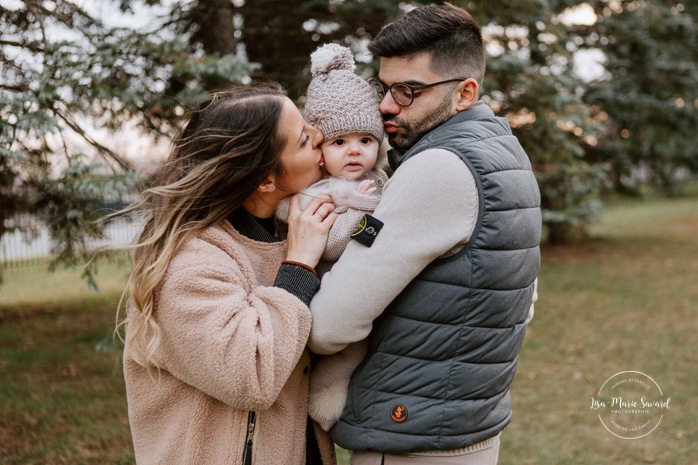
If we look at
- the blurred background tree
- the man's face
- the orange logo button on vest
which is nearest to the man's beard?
the man's face

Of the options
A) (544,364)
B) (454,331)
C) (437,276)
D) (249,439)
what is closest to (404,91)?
(437,276)

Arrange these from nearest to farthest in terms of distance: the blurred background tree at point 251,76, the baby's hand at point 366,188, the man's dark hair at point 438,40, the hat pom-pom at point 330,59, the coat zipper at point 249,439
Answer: the coat zipper at point 249,439
the man's dark hair at point 438,40
the baby's hand at point 366,188
the hat pom-pom at point 330,59
the blurred background tree at point 251,76

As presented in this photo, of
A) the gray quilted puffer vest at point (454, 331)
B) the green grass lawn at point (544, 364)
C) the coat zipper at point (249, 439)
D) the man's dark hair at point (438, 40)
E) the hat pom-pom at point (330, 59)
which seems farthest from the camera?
the green grass lawn at point (544, 364)

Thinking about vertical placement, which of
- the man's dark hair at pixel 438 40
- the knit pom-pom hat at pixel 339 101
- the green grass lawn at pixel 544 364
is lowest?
the green grass lawn at pixel 544 364

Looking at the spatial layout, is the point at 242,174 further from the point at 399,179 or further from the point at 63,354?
the point at 63,354

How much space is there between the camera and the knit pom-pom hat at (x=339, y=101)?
2.38 m

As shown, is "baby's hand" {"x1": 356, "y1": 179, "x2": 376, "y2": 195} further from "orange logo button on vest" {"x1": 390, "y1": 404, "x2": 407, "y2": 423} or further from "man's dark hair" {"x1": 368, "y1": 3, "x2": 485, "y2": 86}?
"orange logo button on vest" {"x1": 390, "y1": 404, "x2": 407, "y2": 423}

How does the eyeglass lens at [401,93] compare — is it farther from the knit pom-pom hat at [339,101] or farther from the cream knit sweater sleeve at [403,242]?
the cream knit sweater sleeve at [403,242]

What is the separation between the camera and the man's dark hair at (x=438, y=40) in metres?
2.21

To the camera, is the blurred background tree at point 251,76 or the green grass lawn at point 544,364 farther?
the green grass lawn at point 544,364

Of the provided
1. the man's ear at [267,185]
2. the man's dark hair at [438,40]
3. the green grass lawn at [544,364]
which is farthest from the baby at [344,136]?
the green grass lawn at [544,364]

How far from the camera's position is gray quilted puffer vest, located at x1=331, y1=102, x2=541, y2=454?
6.57 ft

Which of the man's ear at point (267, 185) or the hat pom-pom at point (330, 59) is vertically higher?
the hat pom-pom at point (330, 59)

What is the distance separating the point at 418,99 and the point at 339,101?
1.01ft
